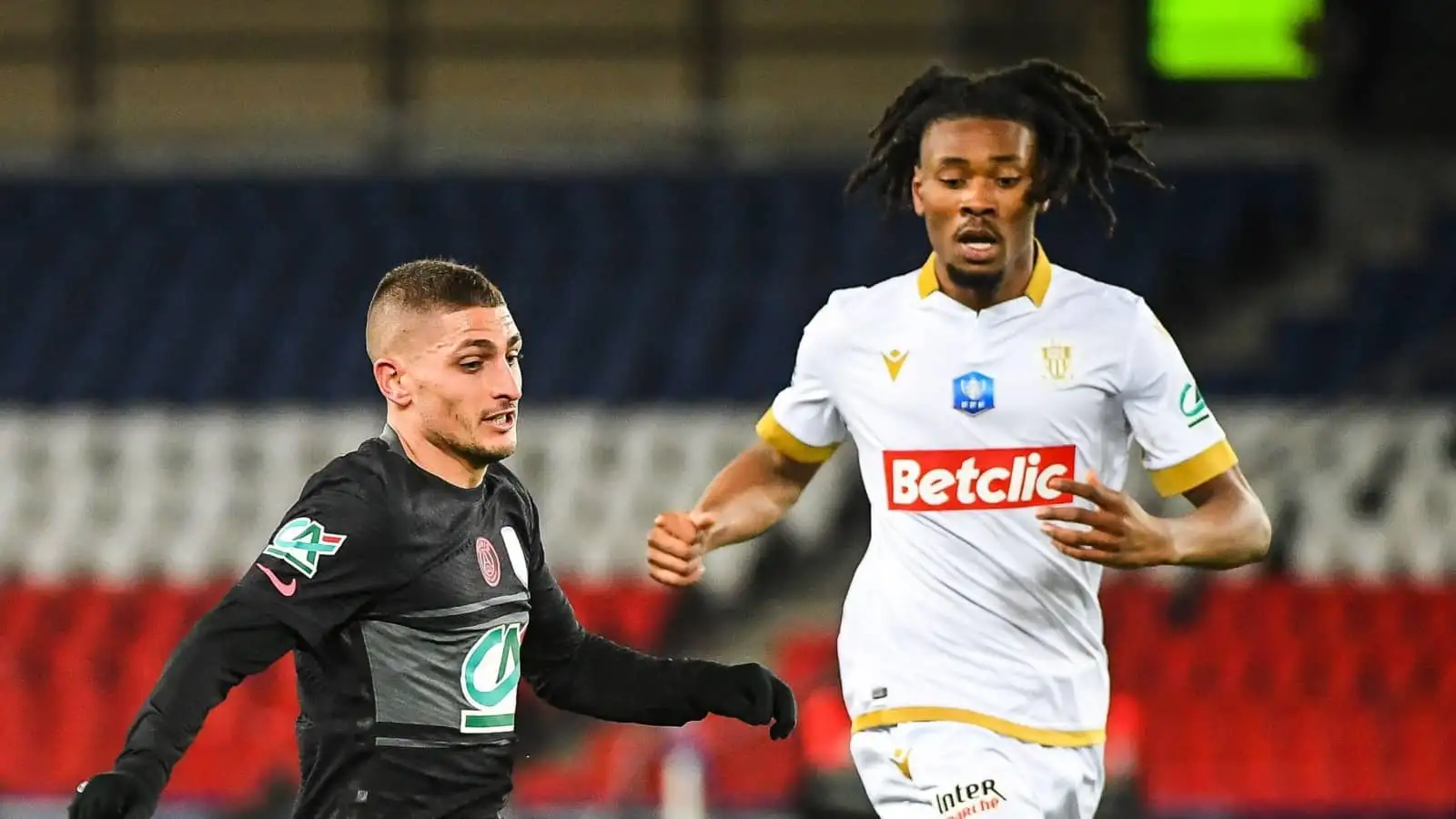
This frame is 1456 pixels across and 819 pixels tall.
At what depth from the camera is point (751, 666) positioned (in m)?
4.20

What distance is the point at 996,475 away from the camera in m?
4.45

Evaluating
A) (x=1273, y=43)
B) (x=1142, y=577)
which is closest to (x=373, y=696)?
(x=1142, y=577)

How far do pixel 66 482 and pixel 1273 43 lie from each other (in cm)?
817

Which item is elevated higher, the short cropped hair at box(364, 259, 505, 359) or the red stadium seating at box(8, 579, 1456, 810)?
the short cropped hair at box(364, 259, 505, 359)

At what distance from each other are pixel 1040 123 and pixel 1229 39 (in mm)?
10726

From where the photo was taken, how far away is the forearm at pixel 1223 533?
4.21m

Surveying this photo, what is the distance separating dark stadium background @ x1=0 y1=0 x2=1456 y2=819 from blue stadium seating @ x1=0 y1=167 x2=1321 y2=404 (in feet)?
0.09

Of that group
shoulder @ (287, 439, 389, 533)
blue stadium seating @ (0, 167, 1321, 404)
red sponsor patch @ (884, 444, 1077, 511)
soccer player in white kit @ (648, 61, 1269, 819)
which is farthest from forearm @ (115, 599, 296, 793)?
blue stadium seating @ (0, 167, 1321, 404)

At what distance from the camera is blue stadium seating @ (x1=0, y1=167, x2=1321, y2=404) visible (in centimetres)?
1316

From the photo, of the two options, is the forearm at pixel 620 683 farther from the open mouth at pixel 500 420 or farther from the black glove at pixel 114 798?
the black glove at pixel 114 798

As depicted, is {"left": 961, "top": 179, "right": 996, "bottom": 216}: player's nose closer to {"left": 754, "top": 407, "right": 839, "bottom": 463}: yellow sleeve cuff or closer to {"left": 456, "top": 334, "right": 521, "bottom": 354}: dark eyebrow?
{"left": 754, "top": 407, "right": 839, "bottom": 463}: yellow sleeve cuff

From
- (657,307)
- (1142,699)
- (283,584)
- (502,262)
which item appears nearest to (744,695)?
(283,584)

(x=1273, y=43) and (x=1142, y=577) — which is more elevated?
(x=1273, y=43)

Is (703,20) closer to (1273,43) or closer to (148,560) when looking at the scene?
(1273,43)
